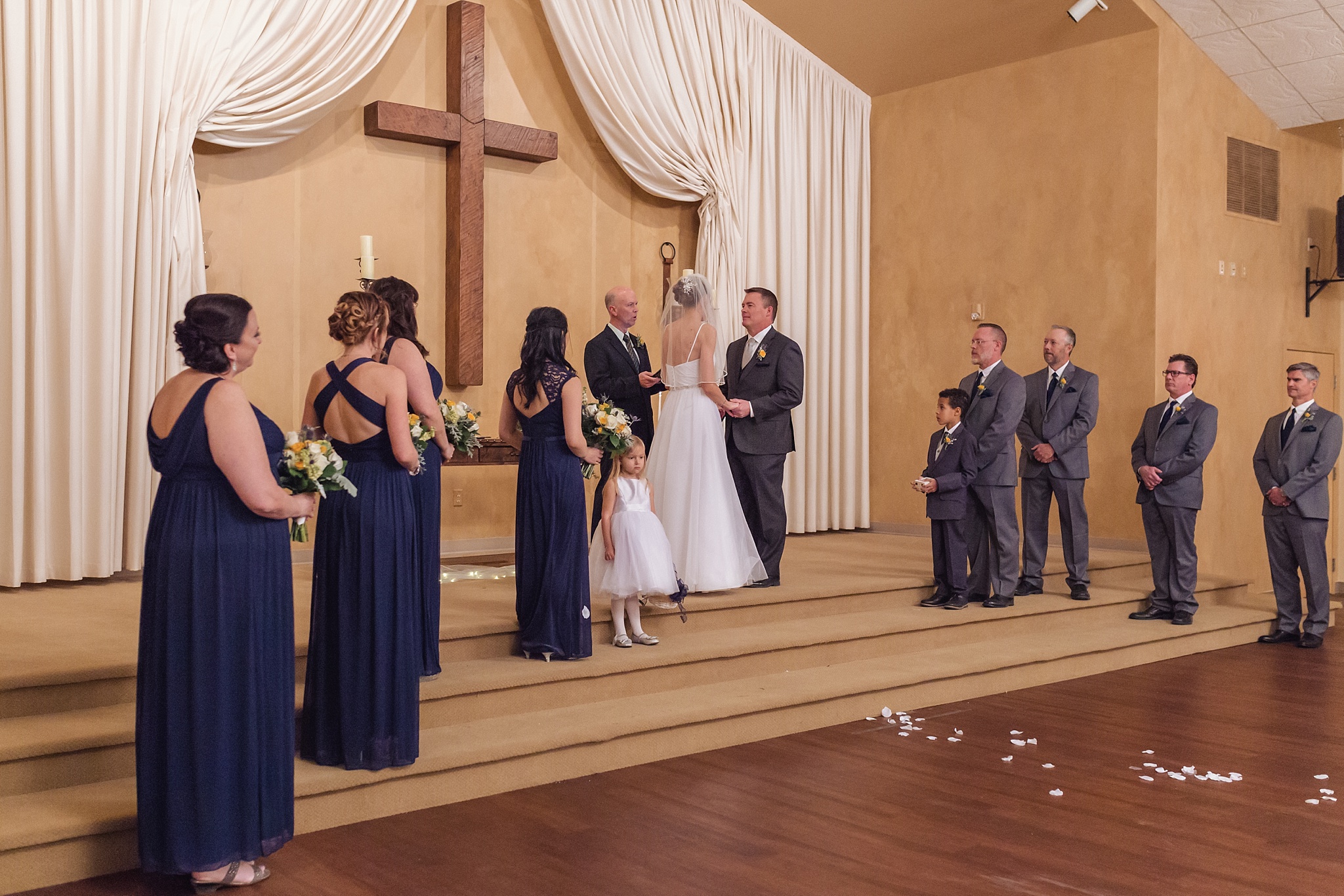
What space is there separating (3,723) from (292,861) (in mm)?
1108

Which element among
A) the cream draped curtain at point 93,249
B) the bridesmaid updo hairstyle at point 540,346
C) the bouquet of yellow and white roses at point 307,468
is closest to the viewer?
the bouquet of yellow and white roses at point 307,468

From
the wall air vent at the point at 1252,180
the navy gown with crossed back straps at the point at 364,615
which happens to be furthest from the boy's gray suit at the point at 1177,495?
the navy gown with crossed back straps at the point at 364,615

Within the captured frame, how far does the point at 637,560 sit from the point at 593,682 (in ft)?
1.78

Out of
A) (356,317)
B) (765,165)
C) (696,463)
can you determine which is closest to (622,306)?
(696,463)

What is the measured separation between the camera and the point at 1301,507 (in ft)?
23.3

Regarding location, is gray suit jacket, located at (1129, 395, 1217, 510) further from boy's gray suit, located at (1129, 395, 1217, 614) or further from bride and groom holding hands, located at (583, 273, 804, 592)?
bride and groom holding hands, located at (583, 273, 804, 592)

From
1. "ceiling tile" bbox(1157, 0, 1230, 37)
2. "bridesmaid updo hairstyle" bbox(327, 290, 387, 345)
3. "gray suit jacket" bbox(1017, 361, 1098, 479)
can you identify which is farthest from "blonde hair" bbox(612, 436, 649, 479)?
"ceiling tile" bbox(1157, 0, 1230, 37)

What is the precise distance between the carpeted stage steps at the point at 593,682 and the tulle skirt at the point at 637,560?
29 centimetres

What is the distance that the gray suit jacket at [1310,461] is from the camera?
703 cm

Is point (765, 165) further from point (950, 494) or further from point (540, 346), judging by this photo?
point (540, 346)

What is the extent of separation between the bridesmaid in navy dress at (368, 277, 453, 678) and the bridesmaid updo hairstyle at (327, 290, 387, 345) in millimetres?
391

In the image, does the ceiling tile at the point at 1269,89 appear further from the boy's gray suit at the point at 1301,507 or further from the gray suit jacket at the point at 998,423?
the gray suit jacket at the point at 998,423

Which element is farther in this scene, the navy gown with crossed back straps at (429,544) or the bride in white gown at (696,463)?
the bride in white gown at (696,463)

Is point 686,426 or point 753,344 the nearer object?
point 686,426
